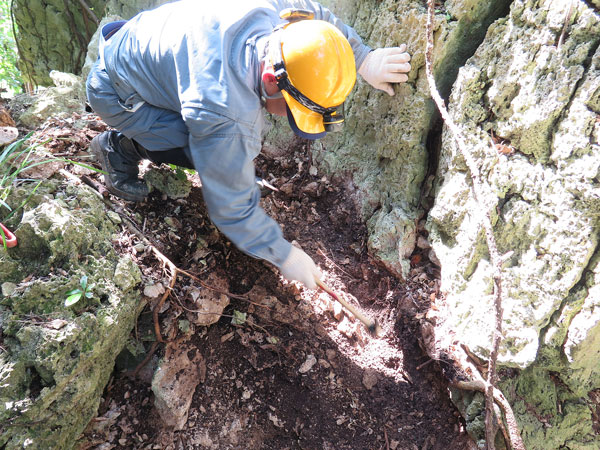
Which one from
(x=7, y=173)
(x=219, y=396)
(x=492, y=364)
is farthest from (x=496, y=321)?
(x=7, y=173)

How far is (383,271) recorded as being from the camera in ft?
7.61

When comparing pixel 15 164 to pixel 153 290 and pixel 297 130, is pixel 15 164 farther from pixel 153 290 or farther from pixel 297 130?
pixel 297 130

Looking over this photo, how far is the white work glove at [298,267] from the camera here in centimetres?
188

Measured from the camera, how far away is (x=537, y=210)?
173 centimetres

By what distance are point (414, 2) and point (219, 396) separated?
7.36ft

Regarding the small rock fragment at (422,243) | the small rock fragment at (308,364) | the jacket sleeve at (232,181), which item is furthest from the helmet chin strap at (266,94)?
the small rock fragment at (308,364)

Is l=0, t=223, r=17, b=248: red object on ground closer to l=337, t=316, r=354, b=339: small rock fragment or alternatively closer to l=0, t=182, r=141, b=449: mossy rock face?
l=0, t=182, r=141, b=449: mossy rock face

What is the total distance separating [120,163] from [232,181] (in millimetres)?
837

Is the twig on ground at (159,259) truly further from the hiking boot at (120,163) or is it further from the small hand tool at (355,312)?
the small hand tool at (355,312)

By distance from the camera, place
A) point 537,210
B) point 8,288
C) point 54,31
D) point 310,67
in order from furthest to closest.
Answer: point 54,31 → point 537,210 → point 8,288 → point 310,67

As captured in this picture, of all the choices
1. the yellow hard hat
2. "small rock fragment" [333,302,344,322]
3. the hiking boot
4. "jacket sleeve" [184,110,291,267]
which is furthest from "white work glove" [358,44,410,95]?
the hiking boot

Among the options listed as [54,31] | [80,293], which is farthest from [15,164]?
[54,31]

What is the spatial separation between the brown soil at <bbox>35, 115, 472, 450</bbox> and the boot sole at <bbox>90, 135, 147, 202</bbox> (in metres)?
0.05

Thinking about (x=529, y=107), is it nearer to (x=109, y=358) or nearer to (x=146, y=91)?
(x=146, y=91)
